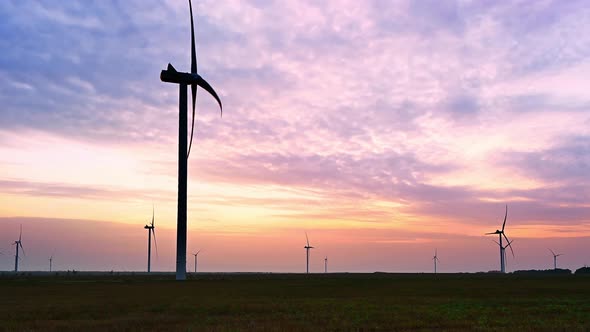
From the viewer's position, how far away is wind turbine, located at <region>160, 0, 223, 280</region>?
102 metres

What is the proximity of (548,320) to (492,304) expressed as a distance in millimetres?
15436

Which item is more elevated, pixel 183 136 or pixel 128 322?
pixel 183 136

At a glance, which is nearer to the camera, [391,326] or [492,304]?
[391,326]

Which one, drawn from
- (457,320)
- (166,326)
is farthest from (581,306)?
(166,326)

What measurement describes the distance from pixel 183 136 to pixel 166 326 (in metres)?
71.0

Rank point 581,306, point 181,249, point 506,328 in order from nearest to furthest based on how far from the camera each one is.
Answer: point 506,328, point 581,306, point 181,249

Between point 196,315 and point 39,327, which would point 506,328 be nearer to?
point 196,315

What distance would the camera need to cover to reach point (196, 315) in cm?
4353

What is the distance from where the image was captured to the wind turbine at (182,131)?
101875 mm

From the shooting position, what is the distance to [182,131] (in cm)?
10531

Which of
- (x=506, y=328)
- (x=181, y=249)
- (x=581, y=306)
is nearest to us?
(x=506, y=328)

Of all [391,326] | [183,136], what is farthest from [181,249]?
[391,326]

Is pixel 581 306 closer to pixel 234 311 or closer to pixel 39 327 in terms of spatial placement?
pixel 234 311

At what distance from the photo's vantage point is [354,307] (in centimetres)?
4959
